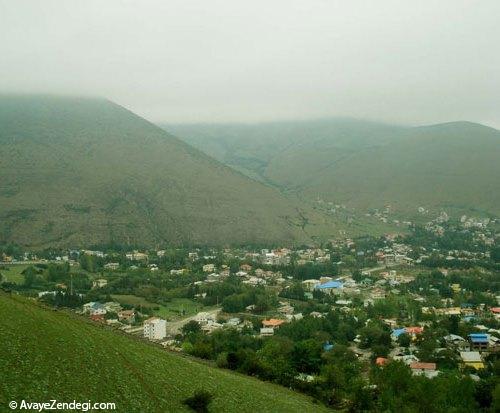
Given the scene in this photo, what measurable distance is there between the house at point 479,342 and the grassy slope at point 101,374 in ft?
89.1

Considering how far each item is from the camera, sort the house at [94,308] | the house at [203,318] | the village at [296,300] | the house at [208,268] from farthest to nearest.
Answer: the house at [208,268], the house at [94,308], the house at [203,318], the village at [296,300]

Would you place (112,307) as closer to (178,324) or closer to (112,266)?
(178,324)

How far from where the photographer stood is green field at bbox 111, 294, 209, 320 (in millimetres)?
67062

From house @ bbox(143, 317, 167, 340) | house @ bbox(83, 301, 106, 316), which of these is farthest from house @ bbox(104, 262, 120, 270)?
house @ bbox(143, 317, 167, 340)

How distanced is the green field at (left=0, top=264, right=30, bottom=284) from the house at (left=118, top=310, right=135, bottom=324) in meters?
19.4

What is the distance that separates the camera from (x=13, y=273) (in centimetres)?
7888

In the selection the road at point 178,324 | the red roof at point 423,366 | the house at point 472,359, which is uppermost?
the red roof at point 423,366

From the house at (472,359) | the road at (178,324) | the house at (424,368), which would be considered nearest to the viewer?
the house at (424,368)

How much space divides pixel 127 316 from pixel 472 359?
123ft

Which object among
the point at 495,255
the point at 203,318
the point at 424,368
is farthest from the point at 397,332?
the point at 495,255

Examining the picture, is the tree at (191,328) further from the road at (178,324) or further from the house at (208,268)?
the house at (208,268)

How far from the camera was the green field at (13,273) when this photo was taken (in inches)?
2894

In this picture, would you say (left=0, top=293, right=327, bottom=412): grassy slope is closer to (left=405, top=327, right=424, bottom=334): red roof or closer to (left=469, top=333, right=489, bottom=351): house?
(left=469, top=333, right=489, bottom=351): house

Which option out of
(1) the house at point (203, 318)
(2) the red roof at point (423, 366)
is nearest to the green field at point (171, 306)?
(1) the house at point (203, 318)
